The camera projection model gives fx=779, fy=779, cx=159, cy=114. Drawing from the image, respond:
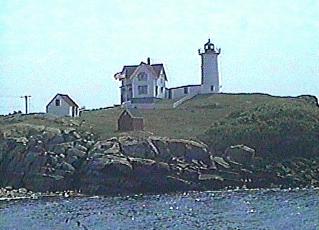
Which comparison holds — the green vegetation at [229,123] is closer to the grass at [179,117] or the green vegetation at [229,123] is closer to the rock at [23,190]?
the grass at [179,117]

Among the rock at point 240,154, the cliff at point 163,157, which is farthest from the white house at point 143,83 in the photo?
the rock at point 240,154

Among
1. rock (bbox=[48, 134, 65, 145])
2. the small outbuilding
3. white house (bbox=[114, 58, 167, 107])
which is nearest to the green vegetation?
the small outbuilding

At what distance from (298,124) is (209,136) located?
373 inches

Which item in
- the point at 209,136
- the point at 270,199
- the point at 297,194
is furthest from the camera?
the point at 209,136

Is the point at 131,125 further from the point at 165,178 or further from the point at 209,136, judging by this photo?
the point at 165,178

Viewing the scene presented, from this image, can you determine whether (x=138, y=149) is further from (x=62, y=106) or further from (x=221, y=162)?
(x=62, y=106)

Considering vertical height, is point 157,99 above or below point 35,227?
above

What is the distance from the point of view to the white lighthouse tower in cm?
11256

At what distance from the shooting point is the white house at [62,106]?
335ft

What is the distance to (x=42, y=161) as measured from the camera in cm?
7069

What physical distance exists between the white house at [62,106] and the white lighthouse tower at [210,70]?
2046 cm

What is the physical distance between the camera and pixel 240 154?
236 ft

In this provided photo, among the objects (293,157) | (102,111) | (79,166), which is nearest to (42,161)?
(79,166)

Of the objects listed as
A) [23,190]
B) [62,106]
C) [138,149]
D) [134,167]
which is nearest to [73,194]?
[23,190]
